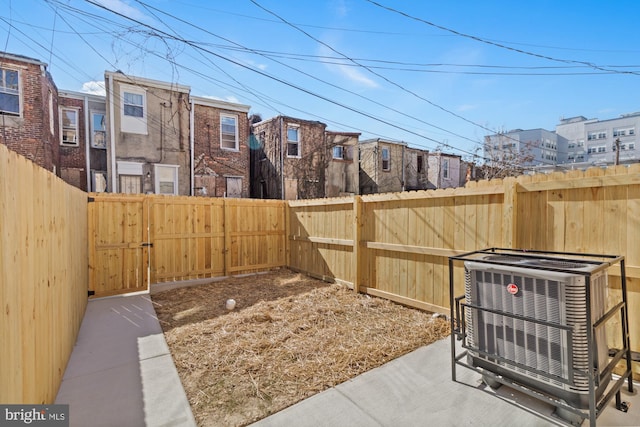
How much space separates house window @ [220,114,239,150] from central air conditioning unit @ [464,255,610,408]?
13350 mm

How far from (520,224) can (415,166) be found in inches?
748

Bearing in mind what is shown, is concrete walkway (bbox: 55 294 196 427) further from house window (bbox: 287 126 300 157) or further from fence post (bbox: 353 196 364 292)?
house window (bbox: 287 126 300 157)

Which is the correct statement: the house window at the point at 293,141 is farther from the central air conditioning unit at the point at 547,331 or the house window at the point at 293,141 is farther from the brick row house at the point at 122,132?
the central air conditioning unit at the point at 547,331

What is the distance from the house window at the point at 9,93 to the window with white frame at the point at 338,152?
13390mm

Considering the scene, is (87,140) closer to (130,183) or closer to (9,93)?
(130,183)

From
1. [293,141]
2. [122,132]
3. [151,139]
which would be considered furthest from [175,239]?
[293,141]

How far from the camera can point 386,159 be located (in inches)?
778

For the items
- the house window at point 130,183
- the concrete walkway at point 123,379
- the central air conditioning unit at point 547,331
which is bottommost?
the concrete walkway at point 123,379

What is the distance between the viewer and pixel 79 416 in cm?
241

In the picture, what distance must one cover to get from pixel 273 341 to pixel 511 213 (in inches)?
128

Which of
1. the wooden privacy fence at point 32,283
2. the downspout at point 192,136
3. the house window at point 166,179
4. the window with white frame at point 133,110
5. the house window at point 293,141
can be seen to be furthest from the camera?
the house window at point 293,141

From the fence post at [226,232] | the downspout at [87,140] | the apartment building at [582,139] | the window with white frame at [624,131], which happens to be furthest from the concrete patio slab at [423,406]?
the window with white frame at [624,131]

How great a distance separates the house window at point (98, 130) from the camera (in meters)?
12.3

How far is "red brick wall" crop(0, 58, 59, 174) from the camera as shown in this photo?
10000 mm
